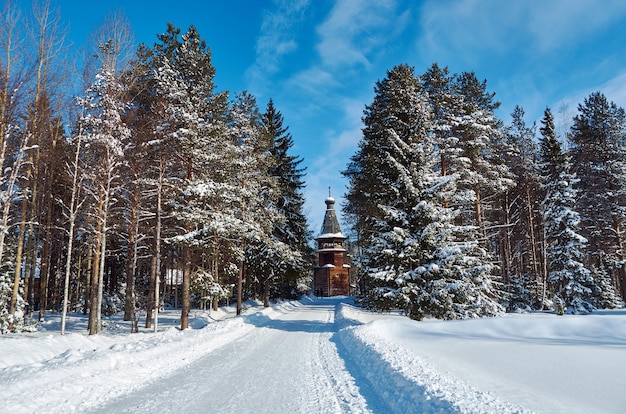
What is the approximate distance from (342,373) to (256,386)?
1910 millimetres

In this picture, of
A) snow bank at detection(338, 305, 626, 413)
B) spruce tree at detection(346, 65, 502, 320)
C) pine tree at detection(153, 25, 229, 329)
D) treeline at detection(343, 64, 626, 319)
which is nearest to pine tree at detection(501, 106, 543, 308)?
treeline at detection(343, 64, 626, 319)

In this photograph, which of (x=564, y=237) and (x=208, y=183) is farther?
(x=564, y=237)

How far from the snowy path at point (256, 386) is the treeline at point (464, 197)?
613 centimetres

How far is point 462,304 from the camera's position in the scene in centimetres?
1526

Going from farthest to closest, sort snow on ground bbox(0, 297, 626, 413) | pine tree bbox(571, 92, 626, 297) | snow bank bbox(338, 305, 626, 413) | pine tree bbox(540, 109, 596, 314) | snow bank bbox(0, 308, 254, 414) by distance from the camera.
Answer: pine tree bbox(571, 92, 626, 297)
pine tree bbox(540, 109, 596, 314)
snow bank bbox(0, 308, 254, 414)
snow on ground bbox(0, 297, 626, 413)
snow bank bbox(338, 305, 626, 413)

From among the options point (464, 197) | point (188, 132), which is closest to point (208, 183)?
point (188, 132)

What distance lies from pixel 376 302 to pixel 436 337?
393 centimetres

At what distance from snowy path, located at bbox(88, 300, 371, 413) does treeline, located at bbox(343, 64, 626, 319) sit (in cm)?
613

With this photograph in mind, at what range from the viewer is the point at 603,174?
1026 inches

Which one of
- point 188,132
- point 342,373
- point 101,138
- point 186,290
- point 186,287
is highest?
point 188,132

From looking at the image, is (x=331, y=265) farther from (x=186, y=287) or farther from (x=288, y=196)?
(x=186, y=287)

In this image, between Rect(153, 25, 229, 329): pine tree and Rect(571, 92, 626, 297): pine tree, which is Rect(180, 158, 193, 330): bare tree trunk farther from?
Rect(571, 92, 626, 297): pine tree

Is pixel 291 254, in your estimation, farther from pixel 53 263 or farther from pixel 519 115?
pixel 519 115

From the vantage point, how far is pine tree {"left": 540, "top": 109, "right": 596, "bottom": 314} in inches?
896
